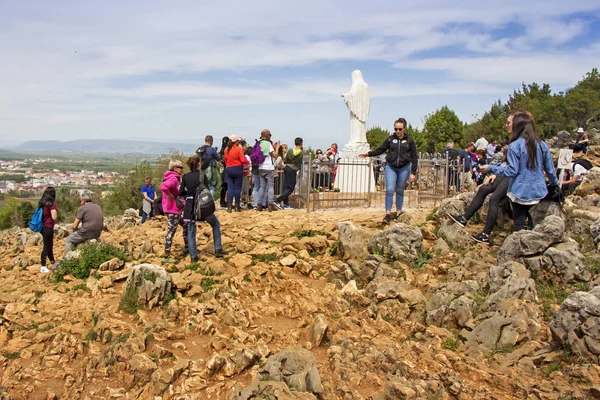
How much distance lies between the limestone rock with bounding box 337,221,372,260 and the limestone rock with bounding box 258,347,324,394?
134 inches

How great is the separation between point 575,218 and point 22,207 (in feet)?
197

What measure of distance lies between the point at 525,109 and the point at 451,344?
138 ft

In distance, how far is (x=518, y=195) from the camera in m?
7.29

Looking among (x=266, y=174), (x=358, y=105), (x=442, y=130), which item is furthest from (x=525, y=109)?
(x=266, y=174)

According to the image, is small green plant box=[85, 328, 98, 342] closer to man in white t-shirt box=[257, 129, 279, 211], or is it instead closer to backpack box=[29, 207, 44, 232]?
backpack box=[29, 207, 44, 232]

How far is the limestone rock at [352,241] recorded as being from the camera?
348 inches

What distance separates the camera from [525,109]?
140 ft

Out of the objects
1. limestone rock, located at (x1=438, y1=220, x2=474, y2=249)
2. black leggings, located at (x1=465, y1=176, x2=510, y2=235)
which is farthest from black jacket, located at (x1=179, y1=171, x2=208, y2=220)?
black leggings, located at (x1=465, y1=176, x2=510, y2=235)

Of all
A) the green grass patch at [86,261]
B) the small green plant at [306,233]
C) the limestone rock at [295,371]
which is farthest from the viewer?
the small green plant at [306,233]

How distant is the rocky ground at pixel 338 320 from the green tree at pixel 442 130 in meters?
42.3

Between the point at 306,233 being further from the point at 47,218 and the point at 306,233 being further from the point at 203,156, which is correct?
the point at 47,218

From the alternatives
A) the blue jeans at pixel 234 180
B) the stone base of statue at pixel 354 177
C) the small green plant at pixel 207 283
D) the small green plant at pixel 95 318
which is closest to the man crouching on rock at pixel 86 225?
the small green plant at pixel 95 318

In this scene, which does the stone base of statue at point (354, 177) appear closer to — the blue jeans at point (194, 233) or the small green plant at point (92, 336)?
the blue jeans at point (194, 233)

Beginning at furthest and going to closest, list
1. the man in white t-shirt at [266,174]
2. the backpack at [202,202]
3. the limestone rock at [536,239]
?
the man in white t-shirt at [266,174] → the backpack at [202,202] → the limestone rock at [536,239]
